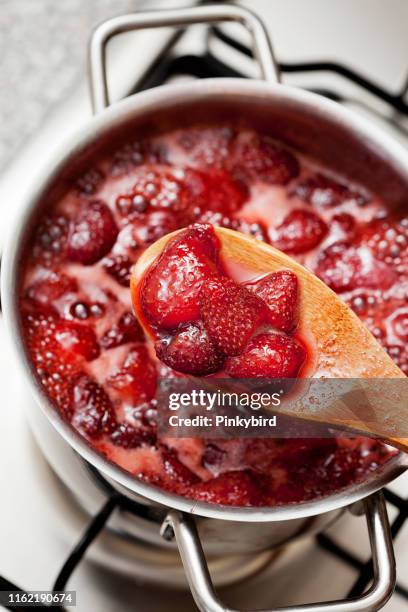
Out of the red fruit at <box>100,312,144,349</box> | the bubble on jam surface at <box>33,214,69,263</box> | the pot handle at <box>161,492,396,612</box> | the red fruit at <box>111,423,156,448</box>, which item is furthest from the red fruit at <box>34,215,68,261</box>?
the pot handle at <box>161,492,396,612</box>

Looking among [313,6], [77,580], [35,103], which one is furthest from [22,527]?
[313,6]

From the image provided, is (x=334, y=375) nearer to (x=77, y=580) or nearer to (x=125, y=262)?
(x=125, y=262)

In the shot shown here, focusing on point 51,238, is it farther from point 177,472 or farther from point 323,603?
point 323,603

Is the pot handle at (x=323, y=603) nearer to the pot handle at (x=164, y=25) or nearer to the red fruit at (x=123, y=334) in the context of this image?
the red fruit at (x=123, y=334)

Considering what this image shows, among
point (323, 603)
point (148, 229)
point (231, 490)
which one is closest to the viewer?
point (323, 603)

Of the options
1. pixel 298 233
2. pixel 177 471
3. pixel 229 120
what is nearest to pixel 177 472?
pixel 177 471

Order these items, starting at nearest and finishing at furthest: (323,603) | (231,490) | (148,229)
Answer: (323,603)
(231,490)
(148,229)

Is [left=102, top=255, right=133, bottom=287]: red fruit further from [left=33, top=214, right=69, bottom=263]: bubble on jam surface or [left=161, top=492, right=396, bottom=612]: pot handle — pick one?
[left=161, top=492, right=396, bottom=612]: pot handle
